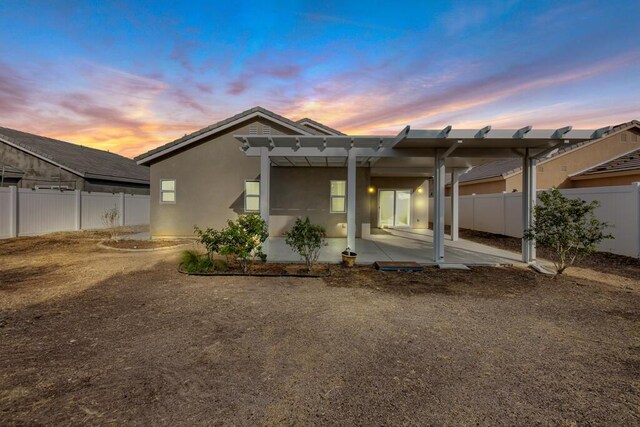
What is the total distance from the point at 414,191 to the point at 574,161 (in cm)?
899

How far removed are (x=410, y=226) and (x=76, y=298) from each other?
50.3ft

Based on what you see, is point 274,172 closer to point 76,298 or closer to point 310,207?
point 310,207

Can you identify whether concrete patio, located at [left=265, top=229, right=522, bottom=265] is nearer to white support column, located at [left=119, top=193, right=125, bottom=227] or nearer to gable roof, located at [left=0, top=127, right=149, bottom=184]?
white support column, located at [left=119, top=193, right=125, bottom=227]

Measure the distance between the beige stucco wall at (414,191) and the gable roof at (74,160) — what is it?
1591 centimetres

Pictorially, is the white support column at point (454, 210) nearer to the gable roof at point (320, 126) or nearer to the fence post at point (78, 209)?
the gable roof at point (320, 126)

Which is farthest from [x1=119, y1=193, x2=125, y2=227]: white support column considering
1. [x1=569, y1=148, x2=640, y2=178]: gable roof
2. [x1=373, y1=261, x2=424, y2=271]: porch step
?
[x1=569, y1=148, x2=640, y2=178]: gable roof

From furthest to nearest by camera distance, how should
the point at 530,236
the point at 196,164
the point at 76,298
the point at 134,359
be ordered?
1. the point at 196,164
2. the point at 530,236
3. the point at 76,298
4. the point at 134,359

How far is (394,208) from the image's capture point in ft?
55.2

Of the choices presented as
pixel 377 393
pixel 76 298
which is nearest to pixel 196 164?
pixel 76 298

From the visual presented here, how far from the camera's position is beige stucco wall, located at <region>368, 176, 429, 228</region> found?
1628cm

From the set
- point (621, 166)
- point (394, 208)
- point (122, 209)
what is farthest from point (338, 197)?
point (122, 209)

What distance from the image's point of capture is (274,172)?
39.6 feet

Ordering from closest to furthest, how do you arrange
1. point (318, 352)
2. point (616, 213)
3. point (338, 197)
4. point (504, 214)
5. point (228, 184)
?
point (318, 352) → point (616, 213) → point (228, 184) → point (338, 197) → point (504, 214)

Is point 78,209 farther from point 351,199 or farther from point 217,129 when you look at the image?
point 351,199
